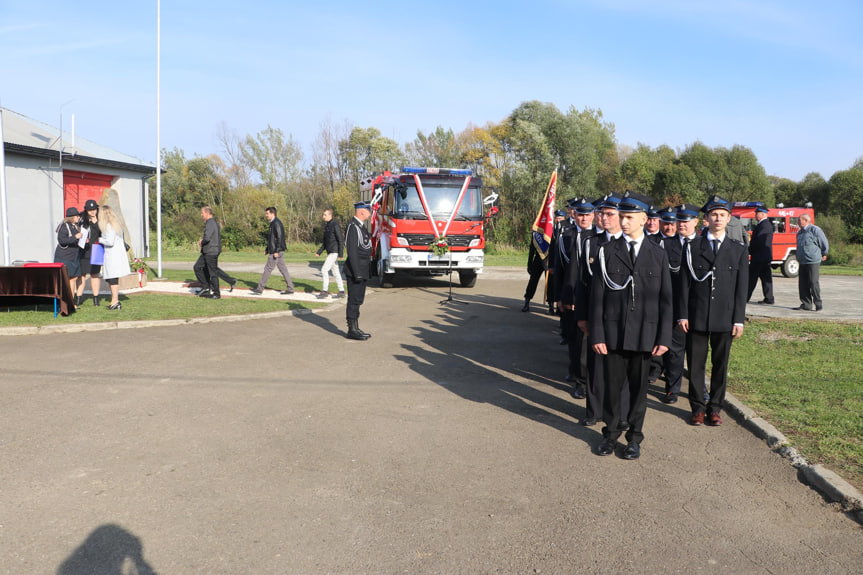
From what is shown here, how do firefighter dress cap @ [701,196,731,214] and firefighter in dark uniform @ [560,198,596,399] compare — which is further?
firefighter in dark uniform @ [560,198,596,399]

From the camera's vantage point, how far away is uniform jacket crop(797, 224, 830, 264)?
1305cm

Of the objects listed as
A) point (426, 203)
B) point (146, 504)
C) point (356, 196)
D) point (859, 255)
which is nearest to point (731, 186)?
point (859, 255)

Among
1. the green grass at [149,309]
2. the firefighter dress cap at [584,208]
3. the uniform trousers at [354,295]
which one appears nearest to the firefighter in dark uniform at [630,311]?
the firefighter dress cap at [584,208]

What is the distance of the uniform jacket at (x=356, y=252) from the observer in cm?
975

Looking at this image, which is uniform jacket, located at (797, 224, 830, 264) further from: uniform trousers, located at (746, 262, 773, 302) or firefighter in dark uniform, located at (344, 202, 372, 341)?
firefighter in dark uniform, located at (344, 202, 372, 341)

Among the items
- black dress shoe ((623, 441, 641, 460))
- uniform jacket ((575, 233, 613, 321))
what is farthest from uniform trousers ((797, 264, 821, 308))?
black dress shoe ((623, 441, 641, 460))

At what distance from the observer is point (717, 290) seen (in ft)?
19.7

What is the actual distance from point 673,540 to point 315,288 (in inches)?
548

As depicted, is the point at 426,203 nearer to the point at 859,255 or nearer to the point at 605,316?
the point at 605,316

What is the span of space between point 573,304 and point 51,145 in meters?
18.5

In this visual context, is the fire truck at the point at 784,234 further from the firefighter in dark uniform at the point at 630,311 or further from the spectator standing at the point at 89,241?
the firefighter in dark uniform at the point at 630,311

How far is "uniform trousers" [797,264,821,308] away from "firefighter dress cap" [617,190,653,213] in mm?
9992

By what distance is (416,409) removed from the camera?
631 centimetres

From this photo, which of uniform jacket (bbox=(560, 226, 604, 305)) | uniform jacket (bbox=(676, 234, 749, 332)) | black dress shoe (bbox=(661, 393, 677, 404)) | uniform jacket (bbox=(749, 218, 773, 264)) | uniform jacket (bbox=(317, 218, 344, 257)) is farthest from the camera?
uniform jacket (bbox=(317, 218, 344, 257))
